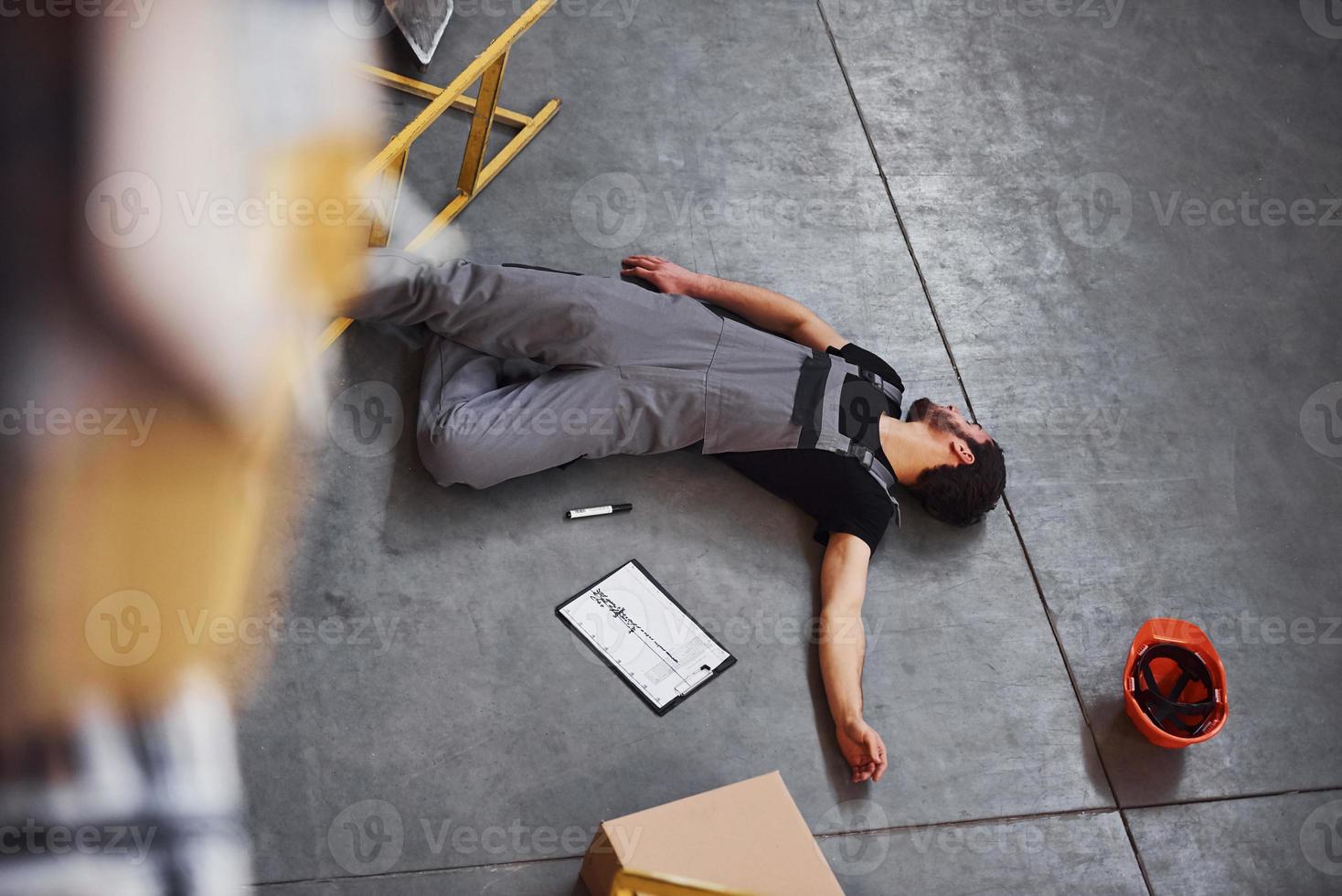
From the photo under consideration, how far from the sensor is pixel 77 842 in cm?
255

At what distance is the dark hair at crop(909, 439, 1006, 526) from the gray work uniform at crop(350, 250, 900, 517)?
0.20 metres

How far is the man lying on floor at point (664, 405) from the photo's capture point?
3189 millimetres

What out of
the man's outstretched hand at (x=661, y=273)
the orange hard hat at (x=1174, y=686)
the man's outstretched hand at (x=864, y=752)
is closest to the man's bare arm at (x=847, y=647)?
the man's outstretched hand at (x=864, y=752)

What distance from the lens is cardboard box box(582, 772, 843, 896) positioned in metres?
2.55

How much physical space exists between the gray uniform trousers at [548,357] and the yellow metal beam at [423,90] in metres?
0.99

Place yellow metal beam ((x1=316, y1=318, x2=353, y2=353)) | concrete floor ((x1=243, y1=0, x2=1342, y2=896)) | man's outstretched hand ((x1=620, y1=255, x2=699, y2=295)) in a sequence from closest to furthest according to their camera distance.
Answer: concrete floor ((x1=243, y1=0, x2=1342, y2=896)) → yellow metal beam ((x1=316, y1=318, x2=353, y2=353)) → man's outstretched hand ((x1=620, y1=255, x2=699, y2=295))

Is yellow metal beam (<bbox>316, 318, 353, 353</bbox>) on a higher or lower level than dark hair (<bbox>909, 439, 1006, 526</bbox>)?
higher

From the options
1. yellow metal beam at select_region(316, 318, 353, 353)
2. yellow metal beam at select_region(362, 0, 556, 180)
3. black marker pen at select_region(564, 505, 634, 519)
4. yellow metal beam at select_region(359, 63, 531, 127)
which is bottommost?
black marker pen at select_region(564, 505, 634, 519)

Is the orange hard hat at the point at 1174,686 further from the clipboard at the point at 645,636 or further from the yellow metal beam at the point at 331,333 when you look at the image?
the yellow metal beam at the point at 331,333

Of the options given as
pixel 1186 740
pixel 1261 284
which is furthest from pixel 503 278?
pixel 1261 284

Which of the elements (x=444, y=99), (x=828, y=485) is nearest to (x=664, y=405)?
(x=828, y=485)

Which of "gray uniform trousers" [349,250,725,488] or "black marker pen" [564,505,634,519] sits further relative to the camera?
"black marker pen" [564,505,634,519]

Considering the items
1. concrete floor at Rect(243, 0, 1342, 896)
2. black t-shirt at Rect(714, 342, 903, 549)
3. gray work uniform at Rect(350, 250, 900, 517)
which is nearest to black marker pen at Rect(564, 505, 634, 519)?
concrete floor at Rect(243, 0, 1342, 896)

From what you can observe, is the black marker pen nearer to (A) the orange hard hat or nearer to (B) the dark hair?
(B) the dark hair
